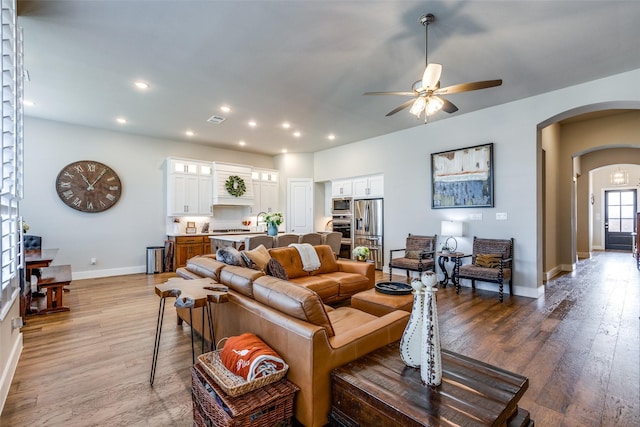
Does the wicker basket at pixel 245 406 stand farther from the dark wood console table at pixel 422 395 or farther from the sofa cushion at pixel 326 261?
the sofa cushion at pixel 326 261

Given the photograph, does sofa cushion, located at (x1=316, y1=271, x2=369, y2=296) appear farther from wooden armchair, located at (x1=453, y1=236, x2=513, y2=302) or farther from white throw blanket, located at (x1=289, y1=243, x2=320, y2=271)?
wooden armchair, located at (x1=453, y1=236, x2=513, y2=302)

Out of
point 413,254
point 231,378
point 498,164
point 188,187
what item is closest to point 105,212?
point 188,187

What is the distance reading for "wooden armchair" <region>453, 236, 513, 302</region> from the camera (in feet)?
14.3

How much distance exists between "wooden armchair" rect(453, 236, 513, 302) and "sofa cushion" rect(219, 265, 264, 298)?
11.8ft

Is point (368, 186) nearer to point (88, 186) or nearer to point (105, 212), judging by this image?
point (105, 212)

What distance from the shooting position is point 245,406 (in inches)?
57.8

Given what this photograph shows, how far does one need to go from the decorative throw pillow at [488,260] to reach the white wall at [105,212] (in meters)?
6.66

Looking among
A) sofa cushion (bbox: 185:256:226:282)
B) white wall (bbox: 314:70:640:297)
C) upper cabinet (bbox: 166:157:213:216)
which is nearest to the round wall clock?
upper cabinet (bbox: 166:157:213:216)

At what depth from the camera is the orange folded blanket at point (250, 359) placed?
63.8 inches

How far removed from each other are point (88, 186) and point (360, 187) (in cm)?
591

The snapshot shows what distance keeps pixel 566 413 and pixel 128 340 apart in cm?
375

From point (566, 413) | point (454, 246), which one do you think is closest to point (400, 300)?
point (566, 413)

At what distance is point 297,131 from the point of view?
6.35m

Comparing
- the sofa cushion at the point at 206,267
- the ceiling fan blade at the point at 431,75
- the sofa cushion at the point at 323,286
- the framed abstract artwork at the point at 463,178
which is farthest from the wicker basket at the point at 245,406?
the framed abstract artwork at the point at 463,178
